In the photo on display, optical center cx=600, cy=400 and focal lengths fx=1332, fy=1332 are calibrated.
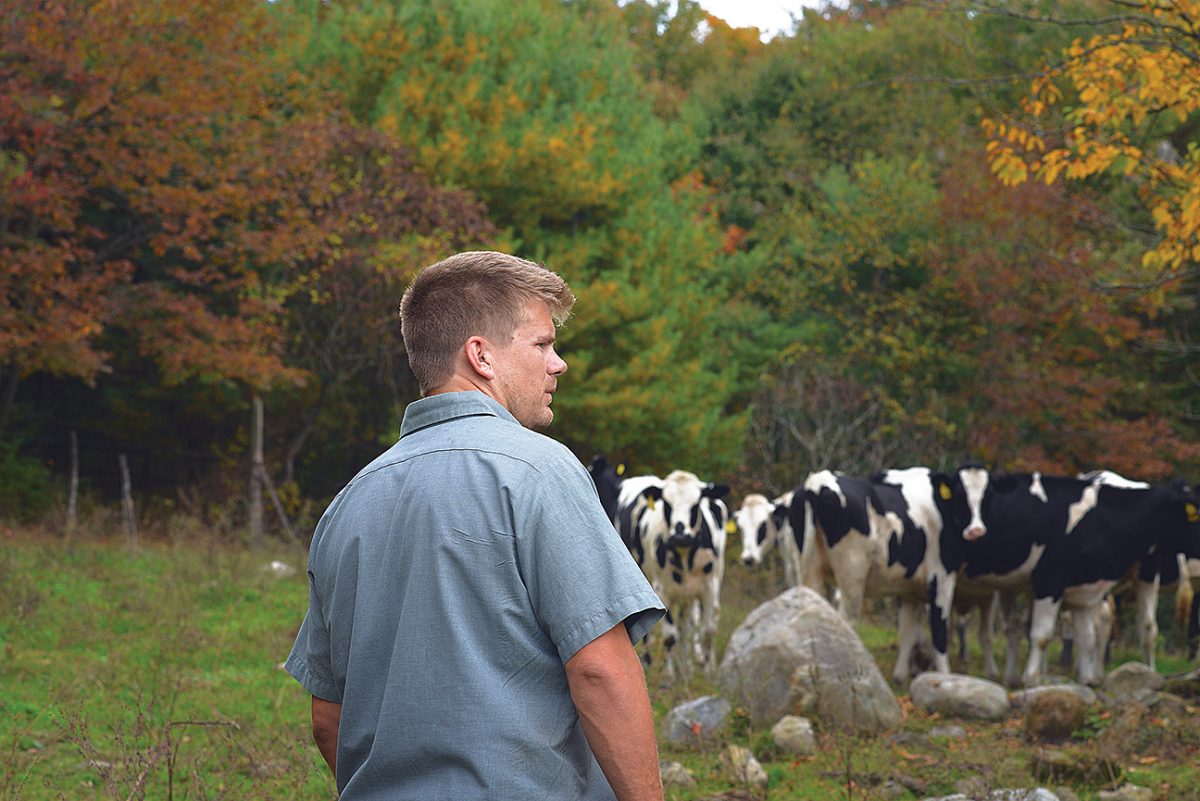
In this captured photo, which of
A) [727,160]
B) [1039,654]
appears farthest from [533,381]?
[727,160]

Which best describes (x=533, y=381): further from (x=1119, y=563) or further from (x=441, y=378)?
(x=1119, y=563)

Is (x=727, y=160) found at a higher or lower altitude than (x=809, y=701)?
higher

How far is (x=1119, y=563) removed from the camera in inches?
508

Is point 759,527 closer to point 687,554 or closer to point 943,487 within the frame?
point 687,554

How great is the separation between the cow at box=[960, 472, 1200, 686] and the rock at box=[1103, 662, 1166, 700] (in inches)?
54.5

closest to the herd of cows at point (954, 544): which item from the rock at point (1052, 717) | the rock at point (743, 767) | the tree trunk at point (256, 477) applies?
the rock at point (1052, 717)

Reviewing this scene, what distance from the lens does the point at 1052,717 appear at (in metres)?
8.98

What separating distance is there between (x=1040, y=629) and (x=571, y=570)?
36.9ft

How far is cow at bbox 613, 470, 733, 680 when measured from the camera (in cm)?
1284

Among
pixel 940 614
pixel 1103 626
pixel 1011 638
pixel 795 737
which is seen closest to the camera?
pixel 795 737

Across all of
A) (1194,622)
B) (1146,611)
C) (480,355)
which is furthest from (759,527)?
(480,355)

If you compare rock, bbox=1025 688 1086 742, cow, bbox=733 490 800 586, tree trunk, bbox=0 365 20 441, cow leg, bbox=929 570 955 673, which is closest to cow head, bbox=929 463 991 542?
cow leg, bbox=929 570 955 673

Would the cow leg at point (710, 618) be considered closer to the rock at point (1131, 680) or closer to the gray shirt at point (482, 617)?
the rock at point (1131, 680)

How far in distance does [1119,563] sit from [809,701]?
4.96 meters
